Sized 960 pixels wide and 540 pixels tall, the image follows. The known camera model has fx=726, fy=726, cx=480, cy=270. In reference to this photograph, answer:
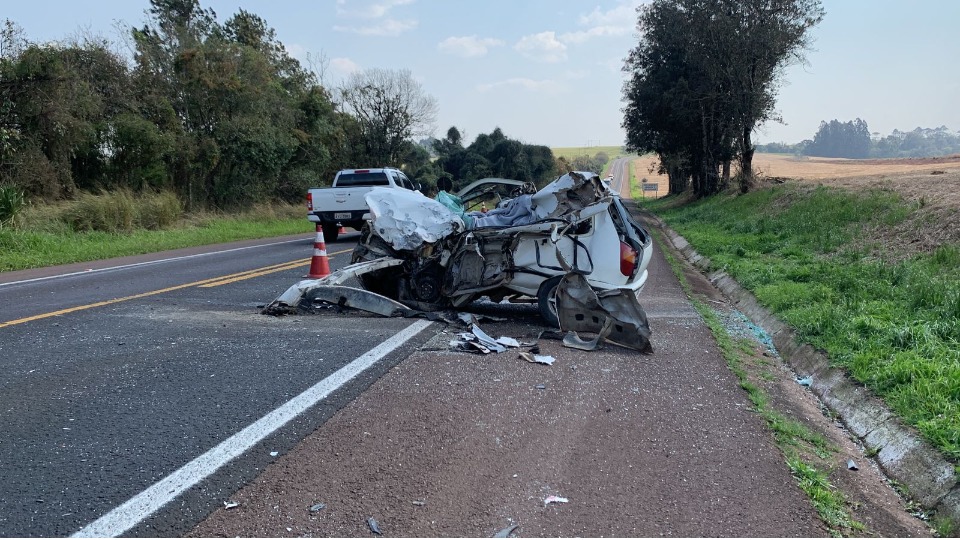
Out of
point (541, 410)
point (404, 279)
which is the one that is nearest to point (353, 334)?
point (404, 279)

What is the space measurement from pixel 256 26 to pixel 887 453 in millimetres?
43797

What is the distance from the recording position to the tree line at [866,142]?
12050 centimetres

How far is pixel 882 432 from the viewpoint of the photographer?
17.2 ft

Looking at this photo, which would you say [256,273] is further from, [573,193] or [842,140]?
[842,140]

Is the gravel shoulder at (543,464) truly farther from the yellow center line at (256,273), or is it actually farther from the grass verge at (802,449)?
the yellow center line at (256,273)

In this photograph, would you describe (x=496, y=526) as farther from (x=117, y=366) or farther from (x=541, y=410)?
(x=117, y=366)

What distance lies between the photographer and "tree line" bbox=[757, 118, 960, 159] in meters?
120

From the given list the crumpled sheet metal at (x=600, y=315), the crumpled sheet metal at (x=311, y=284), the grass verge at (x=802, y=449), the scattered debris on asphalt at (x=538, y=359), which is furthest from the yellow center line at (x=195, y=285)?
the grass verge at (x=802, y=449)

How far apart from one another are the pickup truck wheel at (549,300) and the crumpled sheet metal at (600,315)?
0.42 meters

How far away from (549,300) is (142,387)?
13.5 feet

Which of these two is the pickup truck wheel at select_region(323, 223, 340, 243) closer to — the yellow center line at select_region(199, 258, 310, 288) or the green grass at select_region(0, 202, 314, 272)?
the green grass at select_region(0, 202, 314, 272)

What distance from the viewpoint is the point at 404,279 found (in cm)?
877

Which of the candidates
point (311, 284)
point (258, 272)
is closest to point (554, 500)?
point (311, 284)

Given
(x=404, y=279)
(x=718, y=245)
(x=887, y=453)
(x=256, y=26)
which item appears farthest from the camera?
(x=256, y=26)
